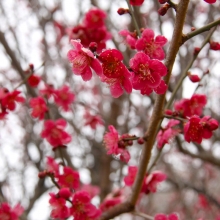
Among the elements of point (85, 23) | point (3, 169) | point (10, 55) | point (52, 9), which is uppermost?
point (52, 9)

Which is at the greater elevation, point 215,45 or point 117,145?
point 215,45

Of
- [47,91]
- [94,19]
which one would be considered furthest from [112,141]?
[94,19]

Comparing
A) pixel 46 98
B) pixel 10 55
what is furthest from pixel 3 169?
pixel 46 98

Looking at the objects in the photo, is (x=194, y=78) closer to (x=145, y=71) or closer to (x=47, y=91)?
(x=145, y=71)

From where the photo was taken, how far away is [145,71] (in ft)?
4.26

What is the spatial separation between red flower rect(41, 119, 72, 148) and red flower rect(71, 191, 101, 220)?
0.55m

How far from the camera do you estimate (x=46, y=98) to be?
8.17ft

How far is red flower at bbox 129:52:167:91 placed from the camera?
1.31 meters

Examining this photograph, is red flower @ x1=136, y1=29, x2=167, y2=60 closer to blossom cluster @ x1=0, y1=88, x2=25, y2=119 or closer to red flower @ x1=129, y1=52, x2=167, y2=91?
red flower @ x1=129, y1=52, x2=167, y2=91

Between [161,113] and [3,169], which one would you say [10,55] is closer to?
[161,113]

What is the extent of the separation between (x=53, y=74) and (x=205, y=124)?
3.80 meters

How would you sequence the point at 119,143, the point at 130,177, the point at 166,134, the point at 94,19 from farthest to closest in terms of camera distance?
the point at 94,19
the point at 130,177
the point at 166,134
the point at 119,143

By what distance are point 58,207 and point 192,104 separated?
999mm

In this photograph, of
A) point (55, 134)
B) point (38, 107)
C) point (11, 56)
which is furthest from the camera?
point (11, 56)
